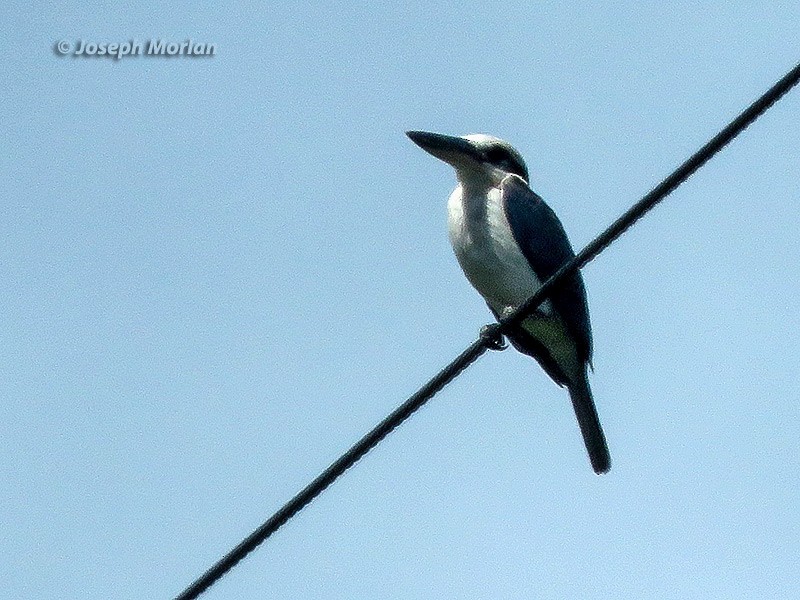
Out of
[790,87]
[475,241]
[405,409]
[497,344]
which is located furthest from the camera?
[475,241]

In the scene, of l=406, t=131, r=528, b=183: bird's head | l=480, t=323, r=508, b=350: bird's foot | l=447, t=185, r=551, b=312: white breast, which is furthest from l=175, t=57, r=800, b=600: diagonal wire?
l=406, t=131, r=528, b=183: bird's head

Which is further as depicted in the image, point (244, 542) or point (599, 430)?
point (599, 430)

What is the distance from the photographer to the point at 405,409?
437cm

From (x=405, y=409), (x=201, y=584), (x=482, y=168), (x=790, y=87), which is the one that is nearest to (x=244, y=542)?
(x=201, y=584)

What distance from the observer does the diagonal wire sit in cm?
382

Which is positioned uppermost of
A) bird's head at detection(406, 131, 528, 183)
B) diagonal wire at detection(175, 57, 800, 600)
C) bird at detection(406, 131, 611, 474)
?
bird's head at detection(406, 131, 528, 183)

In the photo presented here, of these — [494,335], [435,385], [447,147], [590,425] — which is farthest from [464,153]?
[435,385]

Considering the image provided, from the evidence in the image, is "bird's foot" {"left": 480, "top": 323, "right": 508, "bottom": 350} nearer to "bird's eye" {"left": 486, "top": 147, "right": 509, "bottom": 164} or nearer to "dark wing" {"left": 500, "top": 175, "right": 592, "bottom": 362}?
"dark wing" {"left": 500, "top": 175, "right": 592, "bottom": 362}

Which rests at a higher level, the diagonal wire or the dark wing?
the dark wing

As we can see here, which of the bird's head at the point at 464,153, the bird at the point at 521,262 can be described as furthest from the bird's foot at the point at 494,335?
the bird's head at the point at 464,153

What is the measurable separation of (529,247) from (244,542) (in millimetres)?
3787

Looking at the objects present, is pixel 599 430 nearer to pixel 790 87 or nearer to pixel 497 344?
pixel 497 344

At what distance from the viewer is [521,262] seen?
24.7 feet

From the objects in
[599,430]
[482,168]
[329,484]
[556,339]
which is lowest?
[329,484]
